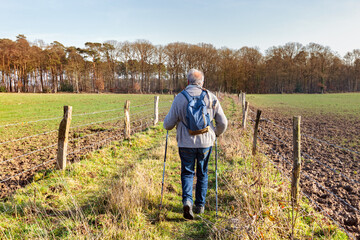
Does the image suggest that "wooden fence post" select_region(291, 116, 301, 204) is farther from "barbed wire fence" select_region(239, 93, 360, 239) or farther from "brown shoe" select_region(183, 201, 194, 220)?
"brown shoe" select_region(183, 201, 194, 220)

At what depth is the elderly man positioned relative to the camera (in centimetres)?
336

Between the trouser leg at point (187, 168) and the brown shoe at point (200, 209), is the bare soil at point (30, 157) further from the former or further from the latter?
the brown shoe at point (200, 209)

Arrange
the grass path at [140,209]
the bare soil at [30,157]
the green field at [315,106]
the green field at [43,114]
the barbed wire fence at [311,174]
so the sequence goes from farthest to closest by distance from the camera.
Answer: the green field at [315,106], the green field at [43,114], the bare soil at [30,157], the barbed wire fence at [311,174], the grass path at [140,209]

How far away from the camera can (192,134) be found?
334 centimetres

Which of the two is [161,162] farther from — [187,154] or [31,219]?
[31,219]

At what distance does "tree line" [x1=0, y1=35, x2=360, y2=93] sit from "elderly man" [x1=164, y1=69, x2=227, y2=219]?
54705 mm

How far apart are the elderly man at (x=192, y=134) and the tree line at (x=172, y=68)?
179 feet

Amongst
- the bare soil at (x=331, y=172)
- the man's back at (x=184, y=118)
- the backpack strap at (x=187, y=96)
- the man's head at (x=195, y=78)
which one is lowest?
the bare soil at (x=331, y=172)

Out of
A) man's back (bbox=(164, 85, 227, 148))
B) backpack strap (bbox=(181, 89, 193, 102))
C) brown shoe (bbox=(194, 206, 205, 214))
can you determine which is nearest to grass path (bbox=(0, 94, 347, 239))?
brown shoe (bbox=(194, 206, 205, 214))

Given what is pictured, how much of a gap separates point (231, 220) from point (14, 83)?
205ft

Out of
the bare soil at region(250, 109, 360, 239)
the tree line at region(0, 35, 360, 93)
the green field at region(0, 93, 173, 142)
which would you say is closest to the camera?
the bare soil at region(250, 109, 360, 239)

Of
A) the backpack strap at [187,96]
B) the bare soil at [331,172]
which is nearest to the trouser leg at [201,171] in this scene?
the backpack strap at [187,96]

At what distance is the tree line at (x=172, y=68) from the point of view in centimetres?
5247

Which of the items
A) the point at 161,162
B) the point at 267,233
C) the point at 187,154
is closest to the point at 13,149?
the point at 161,162
